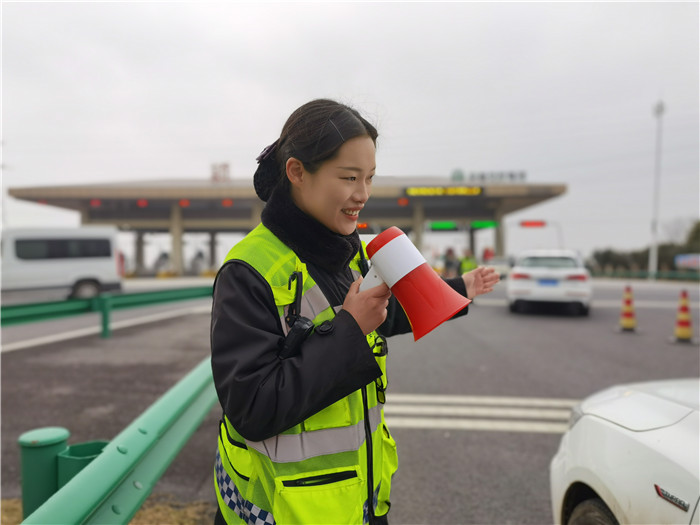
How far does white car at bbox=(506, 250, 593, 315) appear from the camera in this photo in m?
11.9

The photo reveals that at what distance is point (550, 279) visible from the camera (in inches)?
473

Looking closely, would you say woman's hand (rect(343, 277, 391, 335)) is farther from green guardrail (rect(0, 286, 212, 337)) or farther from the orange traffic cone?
the orange traffic cone

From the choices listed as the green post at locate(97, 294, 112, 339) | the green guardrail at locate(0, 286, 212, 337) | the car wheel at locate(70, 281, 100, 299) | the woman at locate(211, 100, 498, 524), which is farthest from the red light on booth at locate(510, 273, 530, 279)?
the car wheel at locate(70, 281, 100, 299)

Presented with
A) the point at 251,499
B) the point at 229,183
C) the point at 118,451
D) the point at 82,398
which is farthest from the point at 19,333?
the point at 229,183

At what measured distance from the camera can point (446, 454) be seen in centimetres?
386

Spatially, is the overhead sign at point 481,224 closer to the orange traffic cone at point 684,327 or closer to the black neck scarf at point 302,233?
the orange traffic cone at point 684,327

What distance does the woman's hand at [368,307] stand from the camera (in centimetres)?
117

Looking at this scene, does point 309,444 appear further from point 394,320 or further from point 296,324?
point 394,320

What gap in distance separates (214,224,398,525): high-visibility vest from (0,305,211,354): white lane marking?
309 inches

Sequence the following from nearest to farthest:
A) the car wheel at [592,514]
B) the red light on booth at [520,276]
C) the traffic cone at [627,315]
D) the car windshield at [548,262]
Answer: the car wheel at [592,514], the traffic cone at [627,315], the red light on booth at [520,276], the car windshield at [548,262]

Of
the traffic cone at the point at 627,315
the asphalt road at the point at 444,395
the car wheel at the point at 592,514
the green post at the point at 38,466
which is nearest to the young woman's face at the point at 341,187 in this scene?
the green post at the point at 38,466

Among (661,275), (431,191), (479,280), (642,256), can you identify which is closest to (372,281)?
(479,280)

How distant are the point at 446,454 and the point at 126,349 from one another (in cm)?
Result: 562

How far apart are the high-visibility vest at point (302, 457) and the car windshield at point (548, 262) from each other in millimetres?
11965
